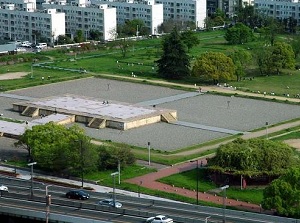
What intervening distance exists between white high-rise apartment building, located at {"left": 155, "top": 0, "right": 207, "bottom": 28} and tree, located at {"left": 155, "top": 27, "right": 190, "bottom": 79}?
20087 millimetres

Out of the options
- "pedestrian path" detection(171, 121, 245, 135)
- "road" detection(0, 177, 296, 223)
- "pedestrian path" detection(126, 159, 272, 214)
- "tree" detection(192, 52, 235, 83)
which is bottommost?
"pedestrian path" detection(126, 159, 272, 214)

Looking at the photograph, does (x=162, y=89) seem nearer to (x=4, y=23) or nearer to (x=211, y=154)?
(x=211, y=154)

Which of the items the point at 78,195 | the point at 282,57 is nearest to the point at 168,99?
the point at 282,57

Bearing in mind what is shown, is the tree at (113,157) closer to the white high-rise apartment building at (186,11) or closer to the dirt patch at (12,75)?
the dirt patch at (12,75)

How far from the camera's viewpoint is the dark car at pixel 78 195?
84.3 ft

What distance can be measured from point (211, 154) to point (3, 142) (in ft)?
26.1

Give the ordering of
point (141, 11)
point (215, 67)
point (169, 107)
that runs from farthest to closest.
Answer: point (141, 11)
point (215, 67)
point (169, 107)

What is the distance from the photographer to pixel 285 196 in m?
25.2

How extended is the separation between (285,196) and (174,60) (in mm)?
A: 23632

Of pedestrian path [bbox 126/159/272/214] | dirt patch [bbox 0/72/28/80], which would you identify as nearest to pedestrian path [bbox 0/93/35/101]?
dirt patch [bbox 0/72/28/80]

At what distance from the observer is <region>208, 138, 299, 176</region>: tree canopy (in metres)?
29.1

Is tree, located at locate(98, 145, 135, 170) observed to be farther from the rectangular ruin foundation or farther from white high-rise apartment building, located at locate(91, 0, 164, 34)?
white high-rise apartment building, located at locate(91, 0, 164, 34)

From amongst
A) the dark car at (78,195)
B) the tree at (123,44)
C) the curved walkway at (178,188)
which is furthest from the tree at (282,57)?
the dark car at (78,195)

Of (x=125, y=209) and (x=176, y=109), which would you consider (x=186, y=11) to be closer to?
(x=176, y=109)
